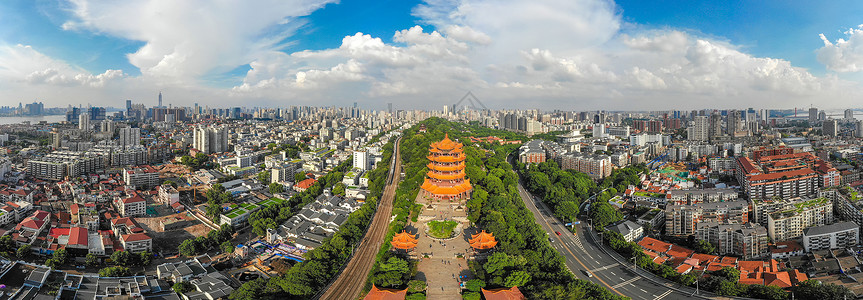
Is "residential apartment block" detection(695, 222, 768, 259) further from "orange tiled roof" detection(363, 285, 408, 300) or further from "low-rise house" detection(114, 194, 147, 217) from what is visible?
"low-rise house" detection(114, 194, 147, 217)

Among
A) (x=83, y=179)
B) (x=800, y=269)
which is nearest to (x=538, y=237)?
(x=800, y=269)

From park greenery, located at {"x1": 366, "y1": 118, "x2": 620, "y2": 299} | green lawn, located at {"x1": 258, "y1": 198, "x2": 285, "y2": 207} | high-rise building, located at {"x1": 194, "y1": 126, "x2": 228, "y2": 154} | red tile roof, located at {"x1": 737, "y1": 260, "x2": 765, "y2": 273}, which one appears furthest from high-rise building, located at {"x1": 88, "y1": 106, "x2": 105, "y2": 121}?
red tile roof, located at {"x1": 737, "y1": 260, "x2": 765, "y2": 273}

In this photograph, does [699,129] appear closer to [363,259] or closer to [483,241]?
[483,241]

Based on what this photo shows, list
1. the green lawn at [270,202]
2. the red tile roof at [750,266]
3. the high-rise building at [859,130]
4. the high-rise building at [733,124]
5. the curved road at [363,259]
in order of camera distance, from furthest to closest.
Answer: the high-rise building at [733,124] < the high-rise building at [859,130] < the green lawn at [270,202] < the red tile roof at [750,266] < the curved road at [363,259]

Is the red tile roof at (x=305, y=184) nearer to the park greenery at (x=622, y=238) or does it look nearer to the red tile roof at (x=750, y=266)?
the park greenery at (x=622, y=238)

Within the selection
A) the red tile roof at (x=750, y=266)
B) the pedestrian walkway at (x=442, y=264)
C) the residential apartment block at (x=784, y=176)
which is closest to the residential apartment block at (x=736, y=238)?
the red tile roof at (x=750, y=266)

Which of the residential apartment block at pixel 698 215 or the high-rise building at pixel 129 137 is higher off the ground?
the high-rise building at pixel 129 137

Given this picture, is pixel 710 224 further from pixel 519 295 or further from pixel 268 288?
pixel 268 288

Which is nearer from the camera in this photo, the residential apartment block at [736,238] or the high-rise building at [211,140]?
the residential apartment block at [736,238]
